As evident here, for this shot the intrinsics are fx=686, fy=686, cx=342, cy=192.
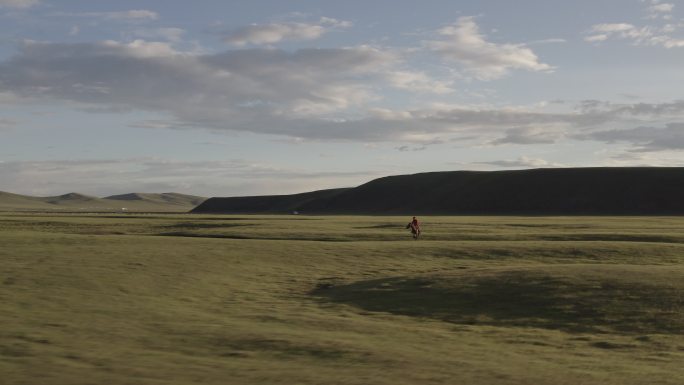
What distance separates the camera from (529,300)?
25656mm

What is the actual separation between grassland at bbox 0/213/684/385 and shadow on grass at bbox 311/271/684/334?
88mm

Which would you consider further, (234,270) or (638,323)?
(234,270)

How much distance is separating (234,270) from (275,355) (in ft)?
61.6

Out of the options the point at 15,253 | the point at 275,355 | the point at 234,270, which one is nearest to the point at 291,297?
the point at 234,270

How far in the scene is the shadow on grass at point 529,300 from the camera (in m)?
22.5

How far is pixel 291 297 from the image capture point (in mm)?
27828

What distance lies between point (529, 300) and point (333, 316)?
777cm

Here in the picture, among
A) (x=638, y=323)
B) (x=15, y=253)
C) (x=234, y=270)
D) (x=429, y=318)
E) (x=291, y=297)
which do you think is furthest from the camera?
(x=15, y=253)

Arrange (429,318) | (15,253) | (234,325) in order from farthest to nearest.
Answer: (15,253) → (429,318) → (234,325)

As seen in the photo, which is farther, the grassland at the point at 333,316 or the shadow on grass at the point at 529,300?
the shadow on grass at the point at 529,300

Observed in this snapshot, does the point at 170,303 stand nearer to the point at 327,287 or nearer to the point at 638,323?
the point at 327,287

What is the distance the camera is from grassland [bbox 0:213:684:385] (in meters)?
14.6

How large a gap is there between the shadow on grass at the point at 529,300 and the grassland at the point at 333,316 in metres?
0.09

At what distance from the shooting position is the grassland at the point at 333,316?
47.8ft
